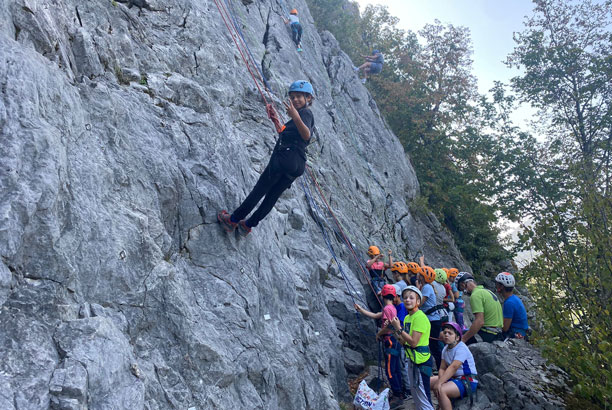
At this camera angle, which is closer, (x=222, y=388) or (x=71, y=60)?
(x=222, y=388)

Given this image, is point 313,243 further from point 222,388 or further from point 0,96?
point 0,96

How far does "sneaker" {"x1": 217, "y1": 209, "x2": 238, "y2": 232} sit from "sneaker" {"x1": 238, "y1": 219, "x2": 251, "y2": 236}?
0.39 feet

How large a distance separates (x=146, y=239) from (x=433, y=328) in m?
Answer: 5.72

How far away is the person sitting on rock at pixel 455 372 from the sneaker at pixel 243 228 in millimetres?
3474

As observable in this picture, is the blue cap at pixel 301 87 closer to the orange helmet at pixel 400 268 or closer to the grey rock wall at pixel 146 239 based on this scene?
the grey rock wall at pixel 146 239

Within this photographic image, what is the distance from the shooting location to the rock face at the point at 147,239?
12.5 ft

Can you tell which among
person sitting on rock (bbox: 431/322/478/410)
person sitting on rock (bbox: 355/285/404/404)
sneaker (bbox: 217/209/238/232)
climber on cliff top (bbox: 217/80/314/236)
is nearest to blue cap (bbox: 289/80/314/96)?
climber on cliff top (bbox: 217/80/314/236)

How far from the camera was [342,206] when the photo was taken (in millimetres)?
12812

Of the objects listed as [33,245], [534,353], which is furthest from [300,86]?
[534,353]

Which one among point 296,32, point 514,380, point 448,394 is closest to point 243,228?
point 448,394

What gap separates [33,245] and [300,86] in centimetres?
410

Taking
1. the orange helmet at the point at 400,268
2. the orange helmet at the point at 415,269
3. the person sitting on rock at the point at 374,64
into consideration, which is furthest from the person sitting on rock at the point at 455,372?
the person sitting on rock at the point at 374,64

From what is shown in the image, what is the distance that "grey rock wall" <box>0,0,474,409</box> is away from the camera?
12.4 feet

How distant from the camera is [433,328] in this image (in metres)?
8.35
